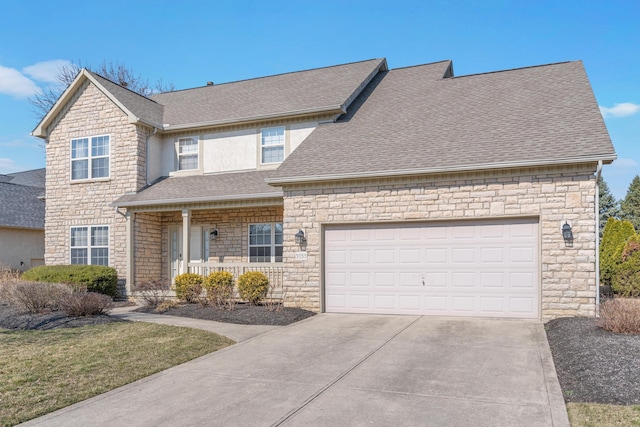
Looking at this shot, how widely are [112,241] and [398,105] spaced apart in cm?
1066

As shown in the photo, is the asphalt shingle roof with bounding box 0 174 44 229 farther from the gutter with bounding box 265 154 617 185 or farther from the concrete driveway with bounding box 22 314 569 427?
the concrete driveway with bounding box 22 314 569 427

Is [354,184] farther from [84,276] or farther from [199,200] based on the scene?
[84,276]

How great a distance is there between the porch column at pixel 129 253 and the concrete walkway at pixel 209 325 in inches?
144

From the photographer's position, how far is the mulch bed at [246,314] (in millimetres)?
11098

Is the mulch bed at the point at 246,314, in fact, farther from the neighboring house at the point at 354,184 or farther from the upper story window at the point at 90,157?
the upper story window at the point at 90,157

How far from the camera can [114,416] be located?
17.4ft

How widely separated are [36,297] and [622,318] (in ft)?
39.4

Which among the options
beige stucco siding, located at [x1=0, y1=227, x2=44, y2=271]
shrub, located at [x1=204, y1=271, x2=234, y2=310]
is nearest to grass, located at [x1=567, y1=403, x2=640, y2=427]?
shrub, located at [x1=204, y1=271, x2=234, y2=310]

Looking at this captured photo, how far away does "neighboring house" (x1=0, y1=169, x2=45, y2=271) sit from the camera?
22.6 meters

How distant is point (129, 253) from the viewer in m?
16.2

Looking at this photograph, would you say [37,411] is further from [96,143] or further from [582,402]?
[96,143]

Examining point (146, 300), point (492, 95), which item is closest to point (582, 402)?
point (492, 95)

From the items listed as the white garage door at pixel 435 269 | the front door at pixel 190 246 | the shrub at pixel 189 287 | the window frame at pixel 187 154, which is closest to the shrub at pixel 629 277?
the white garage door at pixel 435 269

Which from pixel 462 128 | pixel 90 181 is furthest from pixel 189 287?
pixel 462 128
